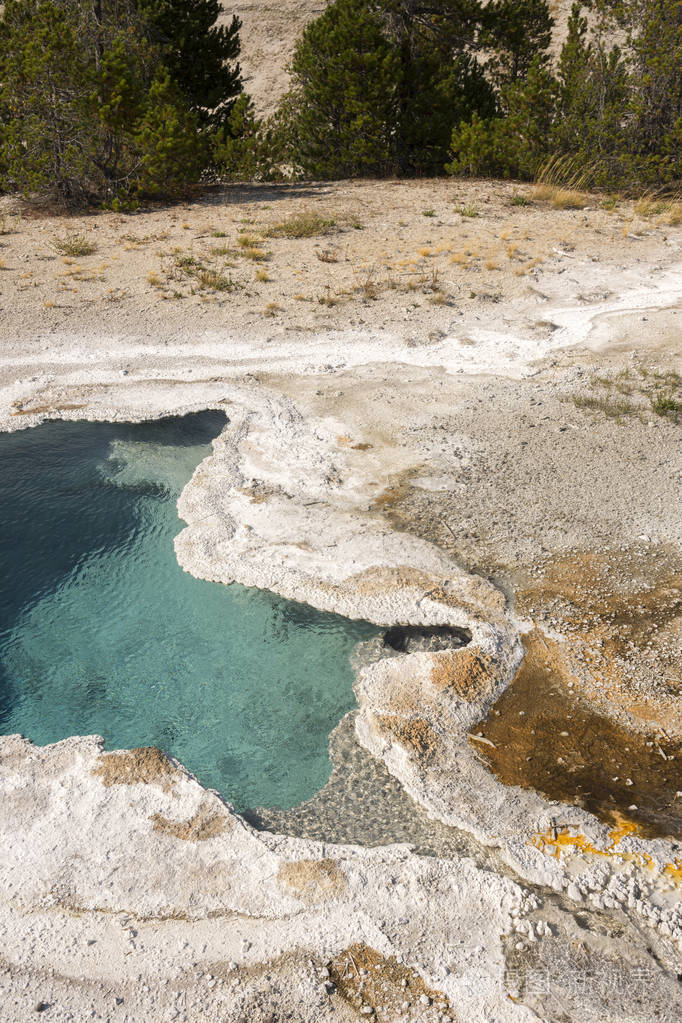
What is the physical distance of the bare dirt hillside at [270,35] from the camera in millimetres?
31578

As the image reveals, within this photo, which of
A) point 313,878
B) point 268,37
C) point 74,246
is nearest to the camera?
point 313,878

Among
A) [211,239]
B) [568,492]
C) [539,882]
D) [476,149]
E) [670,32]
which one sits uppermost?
[670,32]

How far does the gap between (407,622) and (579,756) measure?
150cm

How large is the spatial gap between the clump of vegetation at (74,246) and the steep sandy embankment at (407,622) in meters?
0.48

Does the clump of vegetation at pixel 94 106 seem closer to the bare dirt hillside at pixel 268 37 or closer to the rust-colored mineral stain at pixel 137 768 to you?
the rust-colored mineral stain at pixel 137 768

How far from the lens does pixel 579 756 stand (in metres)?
4.71

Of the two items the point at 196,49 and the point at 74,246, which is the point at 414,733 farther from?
the point at 196,49

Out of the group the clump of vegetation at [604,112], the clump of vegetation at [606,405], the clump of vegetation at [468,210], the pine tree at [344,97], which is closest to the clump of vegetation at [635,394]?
the clump of vegetation at [606,405]

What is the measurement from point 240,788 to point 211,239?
10426 mm

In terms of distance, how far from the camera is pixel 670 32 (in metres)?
14.3

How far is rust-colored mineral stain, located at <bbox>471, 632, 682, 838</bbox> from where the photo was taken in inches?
173

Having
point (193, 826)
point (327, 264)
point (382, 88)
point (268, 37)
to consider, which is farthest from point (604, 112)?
point (268, 37)

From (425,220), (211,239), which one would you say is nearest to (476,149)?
(425,220)

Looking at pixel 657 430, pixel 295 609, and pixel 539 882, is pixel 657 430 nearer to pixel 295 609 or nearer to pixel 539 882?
pixel 295 609
